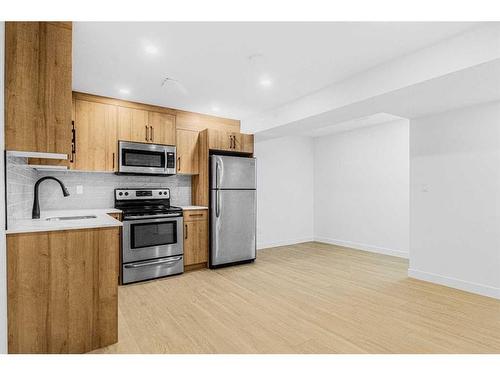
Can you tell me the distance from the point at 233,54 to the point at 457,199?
3.02 metres

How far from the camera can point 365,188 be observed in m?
5.45

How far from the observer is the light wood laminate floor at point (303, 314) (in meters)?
2.08

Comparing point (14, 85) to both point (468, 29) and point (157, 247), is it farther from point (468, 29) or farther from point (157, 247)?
point (468, 29)

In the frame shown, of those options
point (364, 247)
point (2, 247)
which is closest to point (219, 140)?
point (2, 247)

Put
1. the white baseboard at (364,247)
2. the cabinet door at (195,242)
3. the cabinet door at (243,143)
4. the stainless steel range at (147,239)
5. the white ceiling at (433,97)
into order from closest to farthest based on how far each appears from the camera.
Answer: the white ceiling at (433,97), the stainless steel range at (147,239), the cabinet door at (195,242), the cabinet door at (243,143), the white baseboard at (364,247)

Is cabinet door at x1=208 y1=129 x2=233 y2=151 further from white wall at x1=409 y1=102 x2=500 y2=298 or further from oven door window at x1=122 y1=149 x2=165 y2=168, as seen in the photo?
white wall at x1=409 y1=102 x2=500 y2=298

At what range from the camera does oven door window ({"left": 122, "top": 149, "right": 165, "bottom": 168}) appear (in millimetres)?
3730

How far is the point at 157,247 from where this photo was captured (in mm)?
3664

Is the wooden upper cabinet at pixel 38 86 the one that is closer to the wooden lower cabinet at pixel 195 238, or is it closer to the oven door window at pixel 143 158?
the oven door window at pixel 143 158

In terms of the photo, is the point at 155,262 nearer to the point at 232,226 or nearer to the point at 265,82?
the point at 232,226

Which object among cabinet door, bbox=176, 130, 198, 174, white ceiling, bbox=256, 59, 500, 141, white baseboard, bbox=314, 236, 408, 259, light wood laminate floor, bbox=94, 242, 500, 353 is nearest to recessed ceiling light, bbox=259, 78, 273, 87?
white ceiling, bbox=256, 59, 500, 141

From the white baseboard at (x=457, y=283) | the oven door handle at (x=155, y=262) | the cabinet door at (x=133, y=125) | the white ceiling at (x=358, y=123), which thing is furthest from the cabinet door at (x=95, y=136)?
the white baseboard at (x=457, y=283)

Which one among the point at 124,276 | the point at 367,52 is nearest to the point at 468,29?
the point at 367,52

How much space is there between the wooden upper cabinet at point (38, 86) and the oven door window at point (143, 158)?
181cm
